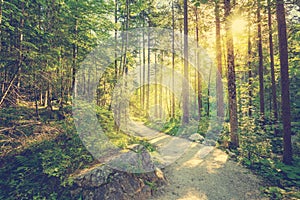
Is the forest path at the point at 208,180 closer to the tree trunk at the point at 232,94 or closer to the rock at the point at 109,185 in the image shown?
the rock at the point at 109,185

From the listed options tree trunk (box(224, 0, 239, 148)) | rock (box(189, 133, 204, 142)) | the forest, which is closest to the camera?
the forest

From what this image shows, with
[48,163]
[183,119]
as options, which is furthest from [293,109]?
[48,163]

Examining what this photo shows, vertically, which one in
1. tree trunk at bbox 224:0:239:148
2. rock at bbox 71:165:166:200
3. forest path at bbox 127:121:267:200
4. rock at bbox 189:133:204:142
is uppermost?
tree trunk at bbox 224:0:239:148

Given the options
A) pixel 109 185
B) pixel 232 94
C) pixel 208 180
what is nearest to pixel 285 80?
pixel 232 94

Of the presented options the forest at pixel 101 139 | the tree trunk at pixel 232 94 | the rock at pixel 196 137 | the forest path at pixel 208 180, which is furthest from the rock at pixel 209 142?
the forest path at pixel 208 180

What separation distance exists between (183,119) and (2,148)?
1330 centimetres

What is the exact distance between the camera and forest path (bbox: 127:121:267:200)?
18.8ft

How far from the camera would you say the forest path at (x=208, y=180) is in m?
5.72

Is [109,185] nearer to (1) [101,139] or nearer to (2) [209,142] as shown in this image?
(1) [101,139]

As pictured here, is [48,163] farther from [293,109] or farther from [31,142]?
[293,109]

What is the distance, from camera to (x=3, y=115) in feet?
22.4

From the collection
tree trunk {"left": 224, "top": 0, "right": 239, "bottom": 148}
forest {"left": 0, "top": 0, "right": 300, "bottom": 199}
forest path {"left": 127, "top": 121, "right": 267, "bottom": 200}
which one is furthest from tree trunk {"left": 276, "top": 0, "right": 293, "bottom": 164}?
forest path {"left": 127, "top": 121, "right": 267, "bottom": 200}

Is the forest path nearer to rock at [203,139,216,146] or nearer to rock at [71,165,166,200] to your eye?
rock at [71,165,166,200]

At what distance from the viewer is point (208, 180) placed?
21.8 ft
